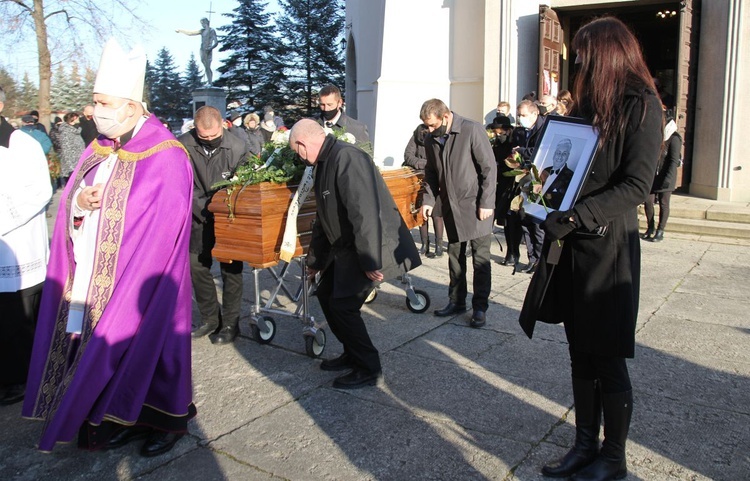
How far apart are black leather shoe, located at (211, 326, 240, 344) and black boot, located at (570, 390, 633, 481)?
3.21m

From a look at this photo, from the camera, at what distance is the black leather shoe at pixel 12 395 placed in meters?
4.55

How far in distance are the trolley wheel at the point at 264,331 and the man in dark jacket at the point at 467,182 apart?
168cm

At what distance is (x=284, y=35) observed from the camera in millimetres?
42625

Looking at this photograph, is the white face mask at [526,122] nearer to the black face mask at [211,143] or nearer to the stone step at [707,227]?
the stone step at [707,227]

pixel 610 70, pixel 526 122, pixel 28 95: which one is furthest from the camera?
pixel 28 95

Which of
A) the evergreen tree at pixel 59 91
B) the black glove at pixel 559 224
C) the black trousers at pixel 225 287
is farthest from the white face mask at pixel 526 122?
the evergreen tree at pixel 59 91

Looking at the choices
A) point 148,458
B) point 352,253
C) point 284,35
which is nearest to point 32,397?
point 148,458

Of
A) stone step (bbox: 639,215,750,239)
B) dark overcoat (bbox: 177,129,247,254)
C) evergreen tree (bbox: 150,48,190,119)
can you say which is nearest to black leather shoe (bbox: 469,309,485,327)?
dark overcoat (bbox: 177,129,247,254)

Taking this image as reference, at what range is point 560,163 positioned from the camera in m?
3.18

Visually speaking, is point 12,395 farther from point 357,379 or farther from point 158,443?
point 357,379

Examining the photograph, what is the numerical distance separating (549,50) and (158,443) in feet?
35.4

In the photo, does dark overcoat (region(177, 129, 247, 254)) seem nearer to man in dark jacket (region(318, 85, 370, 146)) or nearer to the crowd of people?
the crowd of people

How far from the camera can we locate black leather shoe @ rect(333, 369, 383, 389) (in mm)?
4598

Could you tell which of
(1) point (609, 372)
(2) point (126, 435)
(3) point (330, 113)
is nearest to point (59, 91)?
(3) point (330, 113)
